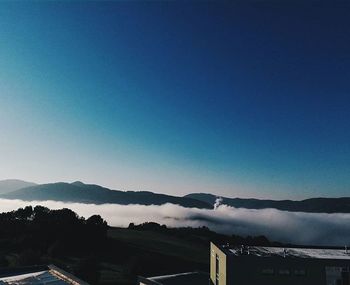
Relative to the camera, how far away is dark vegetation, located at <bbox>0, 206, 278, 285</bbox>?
8200 centimetres

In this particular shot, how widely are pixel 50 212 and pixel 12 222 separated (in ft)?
35.3

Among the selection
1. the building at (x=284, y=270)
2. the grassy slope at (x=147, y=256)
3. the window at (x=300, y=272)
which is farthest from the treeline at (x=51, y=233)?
the window at (x=300, y=272)

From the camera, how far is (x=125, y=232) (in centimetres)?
15038

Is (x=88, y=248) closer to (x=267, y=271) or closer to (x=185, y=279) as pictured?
(x=185, y=279)

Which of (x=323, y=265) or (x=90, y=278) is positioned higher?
(x=323, y=265)

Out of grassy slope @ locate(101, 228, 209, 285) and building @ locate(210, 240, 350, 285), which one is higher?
building @ locate(210, 240, 350, 285)

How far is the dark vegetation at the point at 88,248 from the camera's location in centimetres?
8200

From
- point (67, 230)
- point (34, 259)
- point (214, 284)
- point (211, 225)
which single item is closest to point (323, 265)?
point (214, 284)

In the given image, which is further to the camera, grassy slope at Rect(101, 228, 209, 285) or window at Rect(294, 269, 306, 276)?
grassy slope at Rect(101, 228, 209, 285)

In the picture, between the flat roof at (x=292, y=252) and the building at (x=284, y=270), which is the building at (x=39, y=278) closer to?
the building at (x=284, y=270)

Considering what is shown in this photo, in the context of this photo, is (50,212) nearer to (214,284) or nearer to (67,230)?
(67,230)

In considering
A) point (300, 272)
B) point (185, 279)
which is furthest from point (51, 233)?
point (300, 272)

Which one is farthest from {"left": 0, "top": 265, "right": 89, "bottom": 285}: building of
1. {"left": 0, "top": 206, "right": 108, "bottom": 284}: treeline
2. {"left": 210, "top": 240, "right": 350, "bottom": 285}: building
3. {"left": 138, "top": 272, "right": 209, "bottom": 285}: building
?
{"left": 0, "top": 206, "right": 108, "bottom": 284}: treeline

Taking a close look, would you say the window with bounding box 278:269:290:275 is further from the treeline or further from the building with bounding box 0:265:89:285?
the treeline
